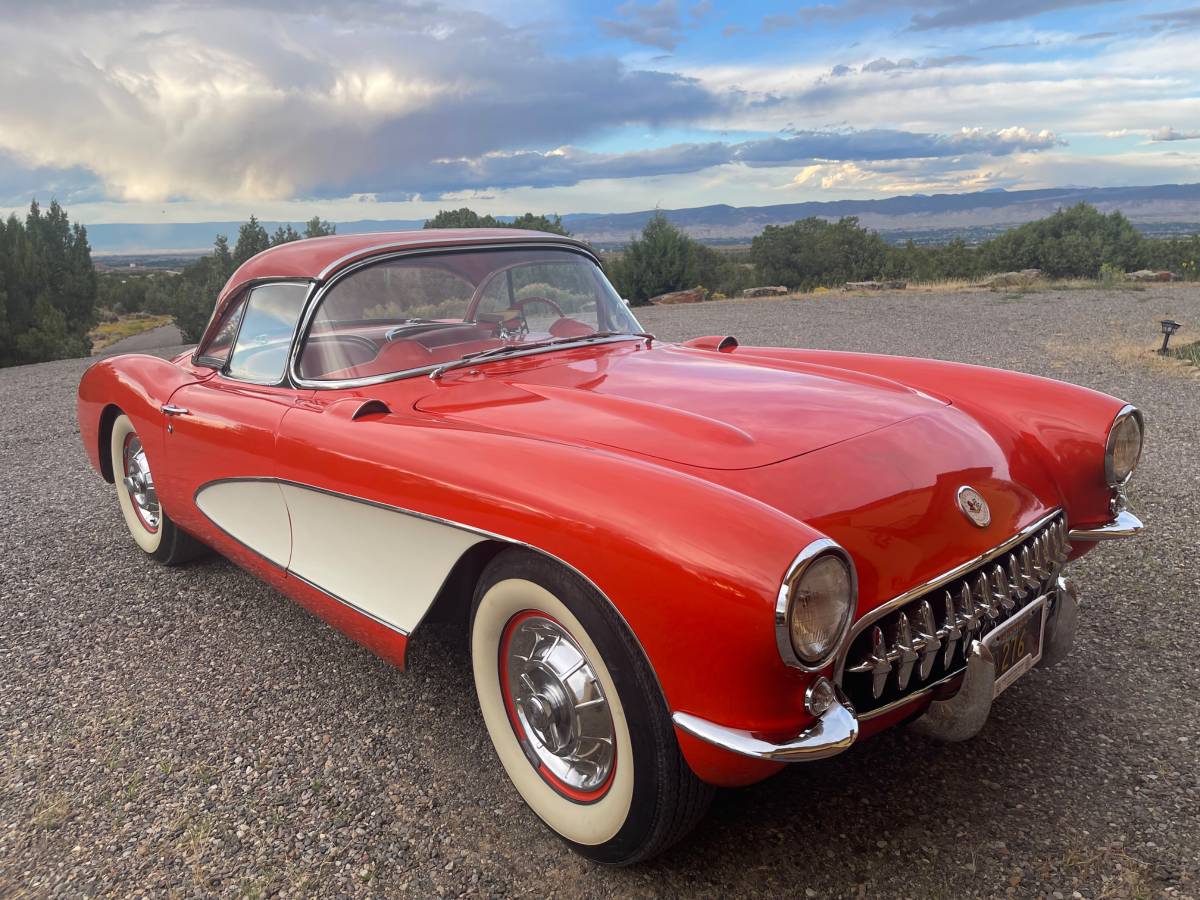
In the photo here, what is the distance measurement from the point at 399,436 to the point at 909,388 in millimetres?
1739

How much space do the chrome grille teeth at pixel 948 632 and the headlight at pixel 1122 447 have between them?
107 centimetres

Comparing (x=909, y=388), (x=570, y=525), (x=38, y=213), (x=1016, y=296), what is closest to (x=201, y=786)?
(x=570, y=525)

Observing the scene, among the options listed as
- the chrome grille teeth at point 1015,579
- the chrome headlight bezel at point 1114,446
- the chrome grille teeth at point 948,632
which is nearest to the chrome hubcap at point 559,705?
the chrome grille teeth at point 948,632

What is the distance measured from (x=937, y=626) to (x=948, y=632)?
49mm

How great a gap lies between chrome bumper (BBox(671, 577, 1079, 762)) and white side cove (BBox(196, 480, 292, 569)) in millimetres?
1783

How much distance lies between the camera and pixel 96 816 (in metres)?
2.42

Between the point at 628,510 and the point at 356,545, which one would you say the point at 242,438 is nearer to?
the point at 356,545

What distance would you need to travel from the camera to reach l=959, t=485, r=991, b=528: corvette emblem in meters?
2.18

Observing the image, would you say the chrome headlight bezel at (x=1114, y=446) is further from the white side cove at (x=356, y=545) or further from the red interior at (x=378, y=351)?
the red interior at (x=378, y=351)

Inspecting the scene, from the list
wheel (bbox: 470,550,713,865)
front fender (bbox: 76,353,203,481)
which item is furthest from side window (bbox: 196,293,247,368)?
wheel (bbox: 470,550,713,865)

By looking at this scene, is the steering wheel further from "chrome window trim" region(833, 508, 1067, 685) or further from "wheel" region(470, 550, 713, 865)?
"chrome window trim" region(833, 508, 1067, 685)

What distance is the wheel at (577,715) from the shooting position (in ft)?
6.04

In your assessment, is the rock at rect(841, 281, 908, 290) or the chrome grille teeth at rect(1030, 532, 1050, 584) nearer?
the chrome grille teeth at rect(1030, 532, 1050, 584)

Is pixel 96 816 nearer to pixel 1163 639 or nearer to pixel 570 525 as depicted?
pixel 570 525
